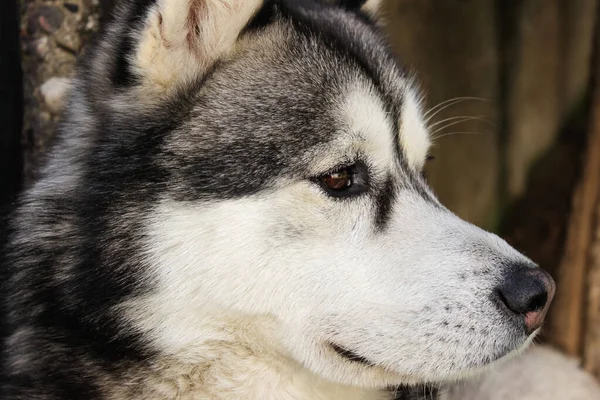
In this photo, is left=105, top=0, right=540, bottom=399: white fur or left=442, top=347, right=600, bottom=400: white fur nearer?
left=105, top=0, right=540, bottom=399: white fur

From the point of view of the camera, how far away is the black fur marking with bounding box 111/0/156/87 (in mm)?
2498

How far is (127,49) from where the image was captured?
100 inches

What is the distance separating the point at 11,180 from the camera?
3654 mm

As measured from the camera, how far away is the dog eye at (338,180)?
255 cm

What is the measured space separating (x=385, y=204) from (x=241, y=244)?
532 millimetres

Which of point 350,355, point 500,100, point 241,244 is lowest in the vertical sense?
point 350,355

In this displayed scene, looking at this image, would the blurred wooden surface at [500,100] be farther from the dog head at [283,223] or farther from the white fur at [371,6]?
the dog head at [283,223]

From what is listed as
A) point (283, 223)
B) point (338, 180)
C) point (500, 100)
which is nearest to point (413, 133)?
point (338, 180)

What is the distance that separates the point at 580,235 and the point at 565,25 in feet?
12.0

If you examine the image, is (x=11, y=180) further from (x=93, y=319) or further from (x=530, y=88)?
(x=530, y=88)

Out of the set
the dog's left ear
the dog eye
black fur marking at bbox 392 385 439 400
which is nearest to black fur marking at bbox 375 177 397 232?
the dog eye

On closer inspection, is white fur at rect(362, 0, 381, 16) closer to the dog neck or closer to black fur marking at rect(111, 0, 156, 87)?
black fur marking at rect(111, 0, 156, 87)

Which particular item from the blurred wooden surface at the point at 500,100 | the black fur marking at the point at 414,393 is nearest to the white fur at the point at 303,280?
the black fur marking at the point at 414,393

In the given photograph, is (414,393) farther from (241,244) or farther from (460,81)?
(460,81)
